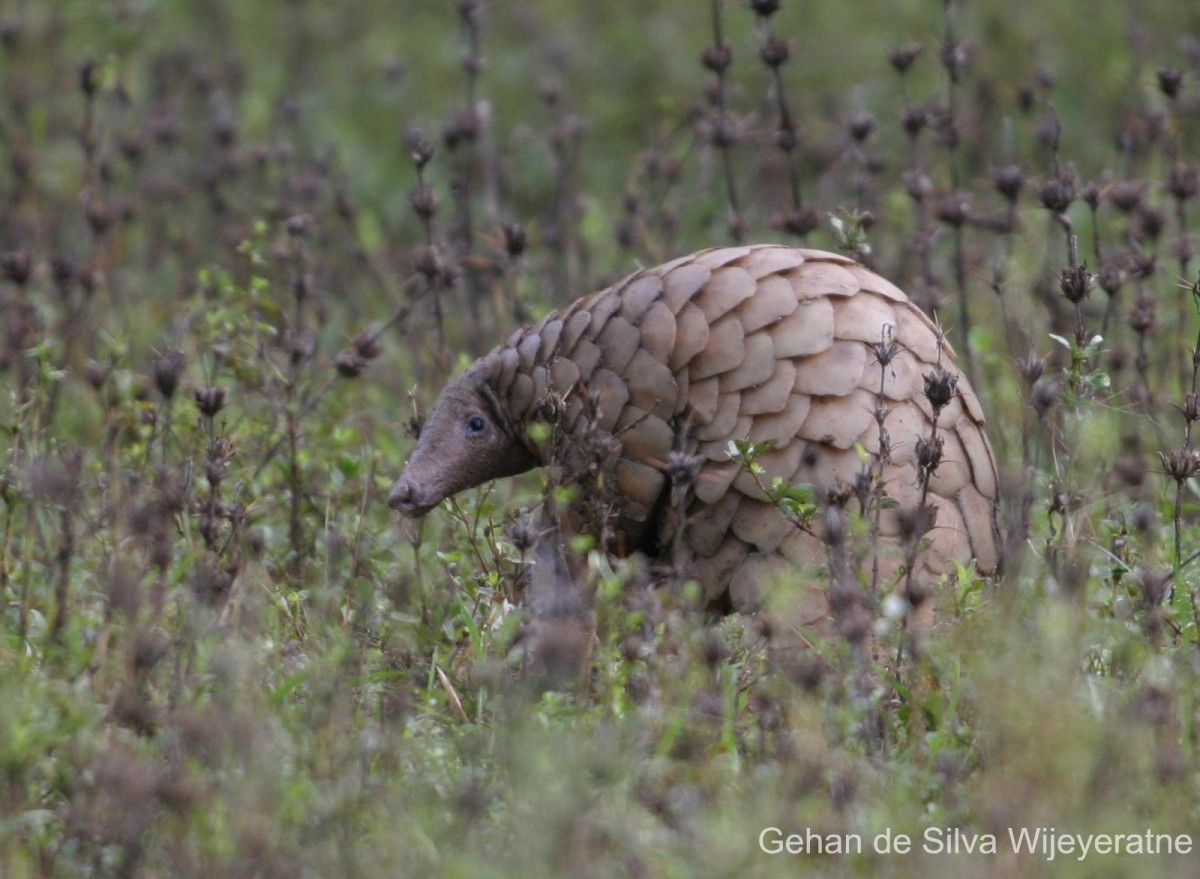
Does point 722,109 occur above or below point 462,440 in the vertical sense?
above

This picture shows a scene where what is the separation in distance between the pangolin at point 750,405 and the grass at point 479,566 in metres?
0.20

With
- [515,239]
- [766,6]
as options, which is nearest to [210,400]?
[515,239]

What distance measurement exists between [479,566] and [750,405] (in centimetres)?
90

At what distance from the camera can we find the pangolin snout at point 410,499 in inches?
189

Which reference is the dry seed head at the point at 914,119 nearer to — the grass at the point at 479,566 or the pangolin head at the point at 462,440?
the grass at the point at 479,566

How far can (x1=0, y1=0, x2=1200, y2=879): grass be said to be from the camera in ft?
10.5

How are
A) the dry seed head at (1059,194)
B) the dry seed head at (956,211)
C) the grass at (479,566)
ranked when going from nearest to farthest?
the grass at (479,566), the dry seed head at (1059,194), the dry seed head at (956,211)

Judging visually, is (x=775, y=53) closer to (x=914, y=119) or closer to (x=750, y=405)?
(x=914, y=119)

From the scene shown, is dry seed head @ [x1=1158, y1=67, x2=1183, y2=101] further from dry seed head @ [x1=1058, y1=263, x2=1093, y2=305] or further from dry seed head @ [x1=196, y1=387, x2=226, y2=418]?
dry seed head @ [x1=196, y1=387, x2=226, y2=418]

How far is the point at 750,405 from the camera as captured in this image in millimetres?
4504

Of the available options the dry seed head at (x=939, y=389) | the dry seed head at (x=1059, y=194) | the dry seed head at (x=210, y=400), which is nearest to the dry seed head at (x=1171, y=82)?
the dry seed head at (x=1059, y=194)

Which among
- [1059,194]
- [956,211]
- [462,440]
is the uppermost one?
[1059,194]

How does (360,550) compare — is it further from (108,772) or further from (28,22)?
(28,22)

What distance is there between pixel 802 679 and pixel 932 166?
6.16 meters
